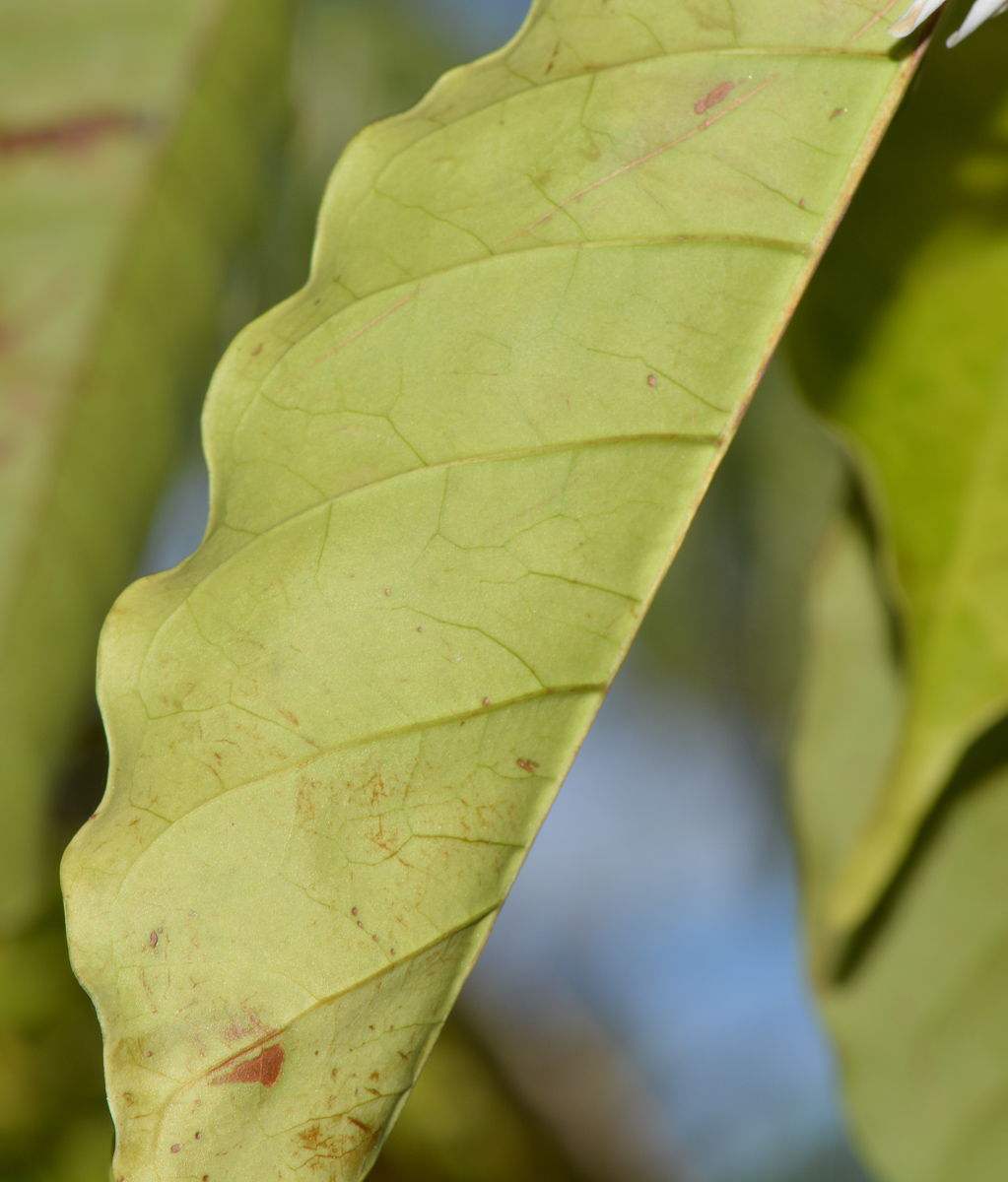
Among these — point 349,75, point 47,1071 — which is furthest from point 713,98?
point 349,75

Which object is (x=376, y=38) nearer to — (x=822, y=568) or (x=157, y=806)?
(x=822, y=568)

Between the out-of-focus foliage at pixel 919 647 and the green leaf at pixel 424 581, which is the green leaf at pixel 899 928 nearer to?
the out-of-focus foliage at pixel 919 647

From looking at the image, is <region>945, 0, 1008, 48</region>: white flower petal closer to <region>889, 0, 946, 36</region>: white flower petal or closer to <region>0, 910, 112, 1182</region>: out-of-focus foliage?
<region>889, 0, 946, 36</region>: white flower petal

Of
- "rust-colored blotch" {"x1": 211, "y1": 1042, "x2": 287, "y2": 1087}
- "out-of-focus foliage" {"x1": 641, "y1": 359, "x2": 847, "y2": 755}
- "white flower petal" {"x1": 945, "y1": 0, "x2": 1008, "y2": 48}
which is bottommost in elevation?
"out-of-focus foliage" {"x1": 641, "y1": 359, "x2": 847, "y2": 755}

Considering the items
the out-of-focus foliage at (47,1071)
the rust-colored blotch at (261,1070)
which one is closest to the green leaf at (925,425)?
the rust-colored blotch at (261,1070)

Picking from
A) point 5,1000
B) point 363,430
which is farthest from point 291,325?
point 5,1000

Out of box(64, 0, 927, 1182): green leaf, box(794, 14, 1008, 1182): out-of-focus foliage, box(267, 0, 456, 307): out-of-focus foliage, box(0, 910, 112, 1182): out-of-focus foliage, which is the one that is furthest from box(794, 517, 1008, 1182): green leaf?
box(267, 0, 456, 307): out-of-focus foliage
